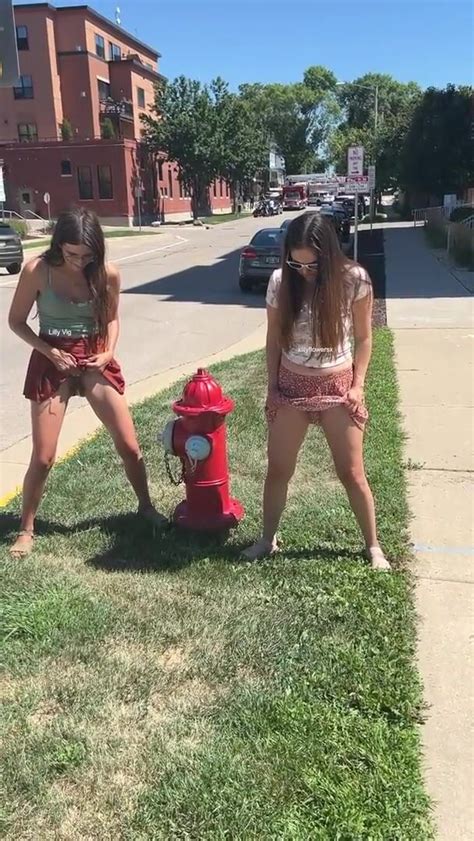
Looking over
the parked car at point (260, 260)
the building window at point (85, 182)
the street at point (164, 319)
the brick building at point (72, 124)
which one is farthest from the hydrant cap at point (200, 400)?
the building window at point (85, 182)

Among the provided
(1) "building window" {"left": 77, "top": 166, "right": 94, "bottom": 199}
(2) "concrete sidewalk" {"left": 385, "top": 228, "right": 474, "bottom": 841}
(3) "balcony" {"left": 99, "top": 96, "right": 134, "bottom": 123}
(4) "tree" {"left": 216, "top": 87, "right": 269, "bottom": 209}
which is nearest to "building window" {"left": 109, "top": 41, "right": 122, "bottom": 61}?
(3) "balcony" {"left": 99, "top": 96, "right": 134, "bottom": 123}

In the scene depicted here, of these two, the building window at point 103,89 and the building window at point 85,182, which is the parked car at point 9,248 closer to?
the building window at point 85,182

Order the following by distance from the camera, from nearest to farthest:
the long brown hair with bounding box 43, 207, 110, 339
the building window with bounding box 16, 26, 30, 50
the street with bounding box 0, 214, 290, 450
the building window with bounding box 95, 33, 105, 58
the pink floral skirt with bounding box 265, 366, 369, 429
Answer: the pink floral skirt with bounding box 265, 366, 369, 429 < the long brown hair with bounding box 43, 207, 110, 339 < the street with bounding box 0, 214, 290, 450 < the building window with bounding box 16, 26, 30, 50 < the building window with bounding box 95, 33, 105, 58

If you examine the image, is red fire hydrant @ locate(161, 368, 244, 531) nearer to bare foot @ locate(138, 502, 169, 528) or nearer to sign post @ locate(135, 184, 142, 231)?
bare foot @ locate(138, 502, 169, 528)

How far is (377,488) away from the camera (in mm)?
4664

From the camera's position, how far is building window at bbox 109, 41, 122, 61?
5869 centimetres

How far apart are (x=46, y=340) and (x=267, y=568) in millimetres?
1558

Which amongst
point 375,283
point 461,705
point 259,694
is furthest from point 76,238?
point 375,283

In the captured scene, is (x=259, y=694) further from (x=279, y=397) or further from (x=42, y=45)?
(x=42, y=45)

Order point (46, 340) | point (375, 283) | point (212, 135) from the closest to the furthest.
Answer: point (46, 340)
point (375, 283)
point (212, 135)

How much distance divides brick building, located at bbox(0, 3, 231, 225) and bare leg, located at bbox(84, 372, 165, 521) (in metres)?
48.7

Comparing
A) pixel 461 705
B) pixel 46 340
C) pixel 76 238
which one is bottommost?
pixel 461 705

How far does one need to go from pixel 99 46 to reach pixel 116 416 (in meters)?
59.7

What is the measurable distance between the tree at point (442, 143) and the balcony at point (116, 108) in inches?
980
